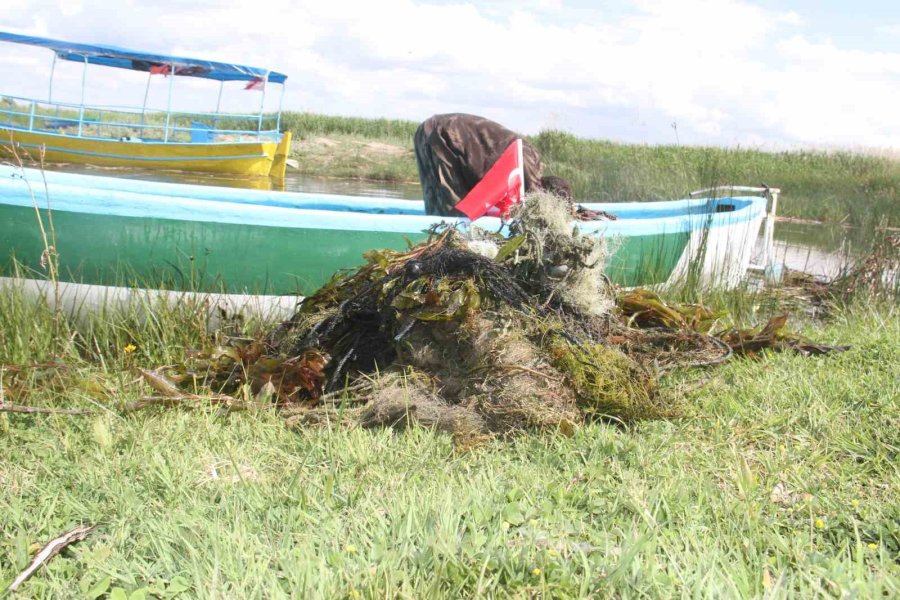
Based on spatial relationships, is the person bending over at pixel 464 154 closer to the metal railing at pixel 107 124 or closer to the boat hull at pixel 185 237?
the boat hull at pixel 185 237

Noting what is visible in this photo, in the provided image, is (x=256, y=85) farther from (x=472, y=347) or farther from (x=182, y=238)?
(x=472, y=347)

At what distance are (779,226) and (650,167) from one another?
3740 millimetres

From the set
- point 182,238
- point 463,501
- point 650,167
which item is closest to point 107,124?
point 650,167

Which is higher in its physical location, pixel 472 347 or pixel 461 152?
pixel 461 152

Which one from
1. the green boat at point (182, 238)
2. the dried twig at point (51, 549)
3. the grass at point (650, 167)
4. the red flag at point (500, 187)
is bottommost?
the dried twig at point (51, 549)

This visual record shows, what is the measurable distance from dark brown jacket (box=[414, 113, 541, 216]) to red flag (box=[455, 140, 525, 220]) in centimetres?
25

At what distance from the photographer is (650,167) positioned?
16.0m

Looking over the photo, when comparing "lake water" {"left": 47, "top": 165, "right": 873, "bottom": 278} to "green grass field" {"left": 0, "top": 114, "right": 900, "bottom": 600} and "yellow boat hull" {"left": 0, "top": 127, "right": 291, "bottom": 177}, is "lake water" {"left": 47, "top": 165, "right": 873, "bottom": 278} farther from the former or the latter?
"green grass field" {"left": 0, "top": 114, "right": 900, "bottom": 600}

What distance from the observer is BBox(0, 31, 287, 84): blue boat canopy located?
16922 millimetres

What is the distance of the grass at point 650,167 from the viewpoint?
13948 millimetres

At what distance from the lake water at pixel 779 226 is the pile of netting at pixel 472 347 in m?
4.41

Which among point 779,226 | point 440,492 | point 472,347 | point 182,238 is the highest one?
point 779,226

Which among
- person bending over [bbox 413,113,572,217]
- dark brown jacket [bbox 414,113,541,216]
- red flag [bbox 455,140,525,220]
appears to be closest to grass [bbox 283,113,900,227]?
person bending over [bbox 413,113,572,217]

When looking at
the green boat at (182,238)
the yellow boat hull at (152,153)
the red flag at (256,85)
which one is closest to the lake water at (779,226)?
the yellow boat hull at (152,153)
